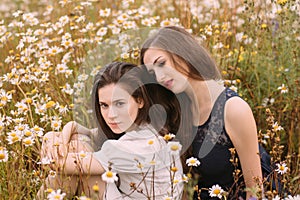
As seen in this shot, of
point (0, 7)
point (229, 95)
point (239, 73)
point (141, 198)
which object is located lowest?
point (141, 198)

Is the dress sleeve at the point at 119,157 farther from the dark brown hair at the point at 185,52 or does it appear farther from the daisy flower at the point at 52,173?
the dark brown hair at the point at 185,52

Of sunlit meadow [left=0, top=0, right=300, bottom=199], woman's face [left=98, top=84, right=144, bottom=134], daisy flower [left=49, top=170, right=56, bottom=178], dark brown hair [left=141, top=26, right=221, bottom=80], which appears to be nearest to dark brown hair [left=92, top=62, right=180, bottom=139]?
woman's face [left=98, top=84, right=144, bottom=134]

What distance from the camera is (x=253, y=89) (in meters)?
3.28

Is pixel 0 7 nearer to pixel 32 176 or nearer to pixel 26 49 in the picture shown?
pixel 26 49

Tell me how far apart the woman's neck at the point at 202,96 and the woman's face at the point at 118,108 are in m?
0.27

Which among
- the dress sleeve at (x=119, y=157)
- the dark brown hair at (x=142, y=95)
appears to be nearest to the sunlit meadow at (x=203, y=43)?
the dark brown hair at (x=142, y=95)

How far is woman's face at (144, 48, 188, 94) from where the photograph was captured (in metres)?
2.41

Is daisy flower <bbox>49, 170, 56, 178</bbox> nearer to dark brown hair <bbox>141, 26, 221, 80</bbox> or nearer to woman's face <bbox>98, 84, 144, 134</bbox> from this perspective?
woman's face <bbox>98, 84, 144, 134</bbox>

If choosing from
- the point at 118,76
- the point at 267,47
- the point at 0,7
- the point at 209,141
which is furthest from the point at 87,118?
the point at 0,7

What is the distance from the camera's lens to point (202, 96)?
2.52 meters

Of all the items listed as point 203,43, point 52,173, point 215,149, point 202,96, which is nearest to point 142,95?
point 202,96

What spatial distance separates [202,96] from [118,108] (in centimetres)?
41

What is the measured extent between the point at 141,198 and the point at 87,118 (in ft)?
2.32

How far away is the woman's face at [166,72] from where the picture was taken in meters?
2.41
